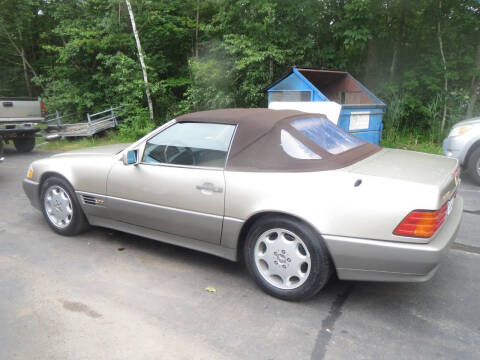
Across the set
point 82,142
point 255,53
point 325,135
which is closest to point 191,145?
point 325,135

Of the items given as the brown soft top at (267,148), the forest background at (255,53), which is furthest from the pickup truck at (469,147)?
the brown soft top at (267,148)

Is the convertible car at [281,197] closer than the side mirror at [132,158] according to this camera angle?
Yes

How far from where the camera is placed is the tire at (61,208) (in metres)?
4.16

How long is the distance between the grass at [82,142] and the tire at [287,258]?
370 inches

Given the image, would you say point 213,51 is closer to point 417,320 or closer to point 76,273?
point 76,273

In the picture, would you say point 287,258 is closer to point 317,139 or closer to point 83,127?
point 317,139

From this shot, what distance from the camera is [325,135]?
3430mm

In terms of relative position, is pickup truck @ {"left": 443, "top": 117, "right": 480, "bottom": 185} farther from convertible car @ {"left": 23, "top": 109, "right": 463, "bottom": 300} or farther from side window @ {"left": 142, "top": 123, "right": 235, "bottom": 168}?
side window @ {"left": 142, "top": 123, "right": 235, "bottom": 168}

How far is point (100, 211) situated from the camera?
13.0ft

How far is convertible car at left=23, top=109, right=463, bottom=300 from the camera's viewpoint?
2588 millimetres

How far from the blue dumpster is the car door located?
13.6 feet

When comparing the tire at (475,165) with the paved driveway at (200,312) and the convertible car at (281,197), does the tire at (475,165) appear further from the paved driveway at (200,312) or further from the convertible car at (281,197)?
the convertible car at (281,197)

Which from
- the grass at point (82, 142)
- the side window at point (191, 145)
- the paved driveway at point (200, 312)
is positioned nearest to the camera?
the paved driveway at point (200, 312)

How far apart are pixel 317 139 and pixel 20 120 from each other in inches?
364
